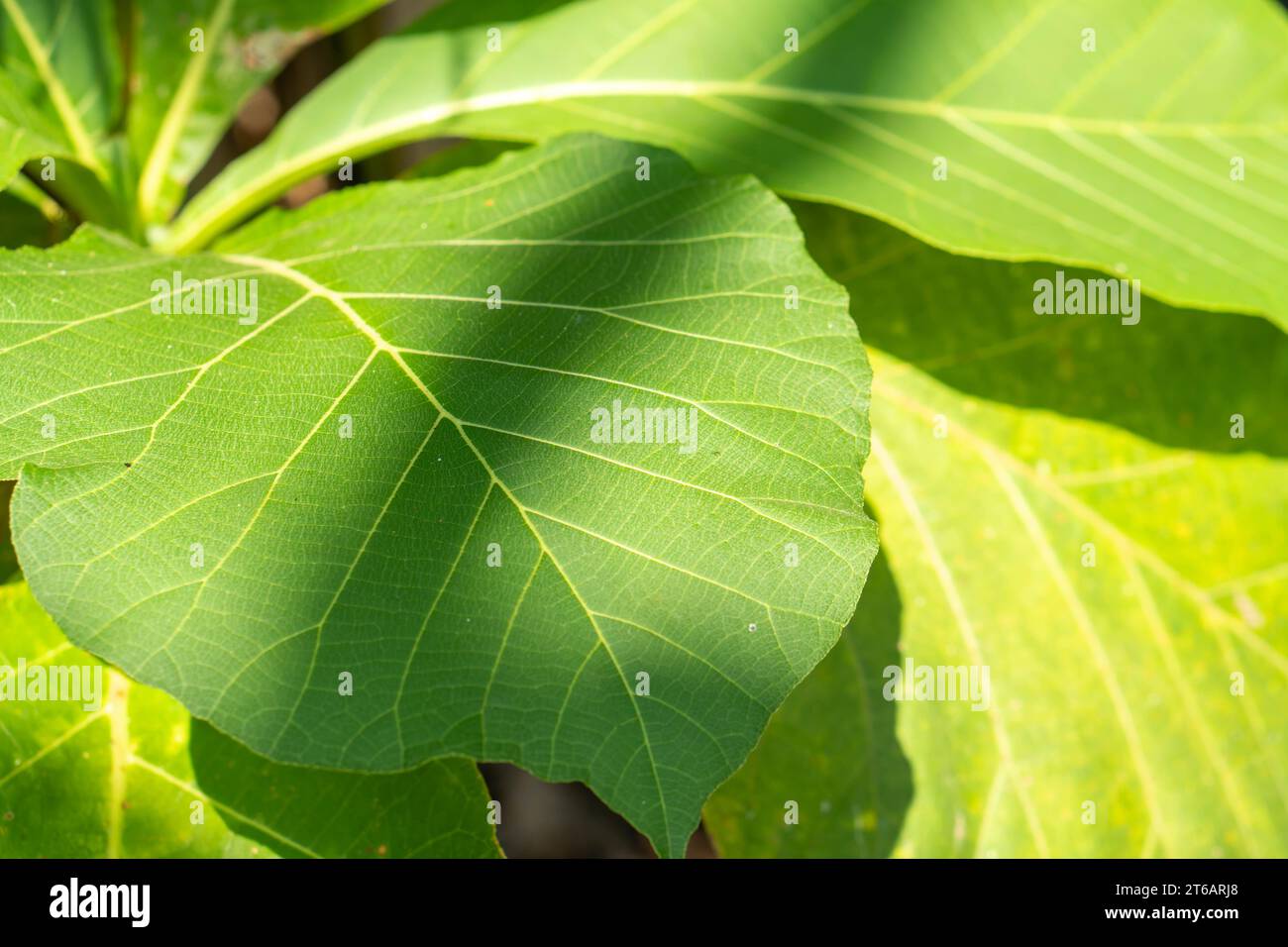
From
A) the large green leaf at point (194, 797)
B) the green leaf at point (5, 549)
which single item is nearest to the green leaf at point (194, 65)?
the green leaf at point (5, 549)

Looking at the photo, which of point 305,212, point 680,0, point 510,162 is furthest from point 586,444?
point 680,0

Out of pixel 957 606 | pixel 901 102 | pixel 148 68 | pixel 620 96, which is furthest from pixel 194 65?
pixel 957 606

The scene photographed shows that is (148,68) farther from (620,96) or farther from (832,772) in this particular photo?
(832,772)

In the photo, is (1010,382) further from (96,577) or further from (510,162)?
(96,577)

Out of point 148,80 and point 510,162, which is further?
point 148,80

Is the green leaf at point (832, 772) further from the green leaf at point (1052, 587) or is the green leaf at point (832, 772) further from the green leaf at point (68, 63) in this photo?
the green leaf at point (68, 63)

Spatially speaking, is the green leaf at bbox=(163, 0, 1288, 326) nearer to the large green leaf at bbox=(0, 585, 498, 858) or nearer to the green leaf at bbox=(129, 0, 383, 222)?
the green leaf at bbox=(129, 0, 383, 222)

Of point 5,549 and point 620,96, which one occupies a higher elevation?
point 620,96
